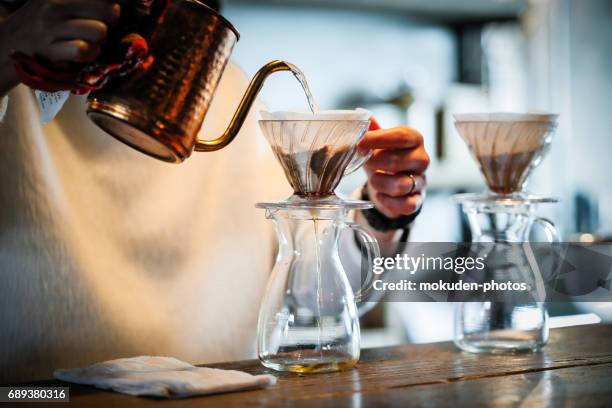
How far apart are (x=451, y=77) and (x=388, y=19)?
323 mm

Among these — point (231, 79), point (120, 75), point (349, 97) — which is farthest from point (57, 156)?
point (349, 97)

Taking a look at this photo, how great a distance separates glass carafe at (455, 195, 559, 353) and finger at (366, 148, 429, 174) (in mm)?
75

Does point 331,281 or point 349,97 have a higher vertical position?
point 349,97

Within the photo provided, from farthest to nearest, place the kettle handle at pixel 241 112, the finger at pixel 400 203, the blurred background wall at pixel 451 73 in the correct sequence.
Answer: the blurred background wall at pixel 451 73 → the finger at pixel 400 203 → the kettle handle at pixel 241 112

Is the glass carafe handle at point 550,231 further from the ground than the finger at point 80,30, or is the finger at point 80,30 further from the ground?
the finger at point 80,30

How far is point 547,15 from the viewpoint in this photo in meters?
2.77

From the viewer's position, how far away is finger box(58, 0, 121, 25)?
73 centimetres

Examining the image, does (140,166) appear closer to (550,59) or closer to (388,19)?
(388,19)

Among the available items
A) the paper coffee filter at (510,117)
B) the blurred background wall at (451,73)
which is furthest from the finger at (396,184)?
the blurred background wall at (451,73)

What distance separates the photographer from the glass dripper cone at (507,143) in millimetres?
1005

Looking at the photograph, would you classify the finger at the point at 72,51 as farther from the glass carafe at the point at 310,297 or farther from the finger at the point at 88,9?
the glass carafe at the point at 310,297

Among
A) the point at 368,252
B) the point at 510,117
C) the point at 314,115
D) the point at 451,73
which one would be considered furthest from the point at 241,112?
the point at 451,73

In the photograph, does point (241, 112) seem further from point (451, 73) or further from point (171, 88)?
point (451, 73)

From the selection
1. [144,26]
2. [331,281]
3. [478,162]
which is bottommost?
[331,281]
